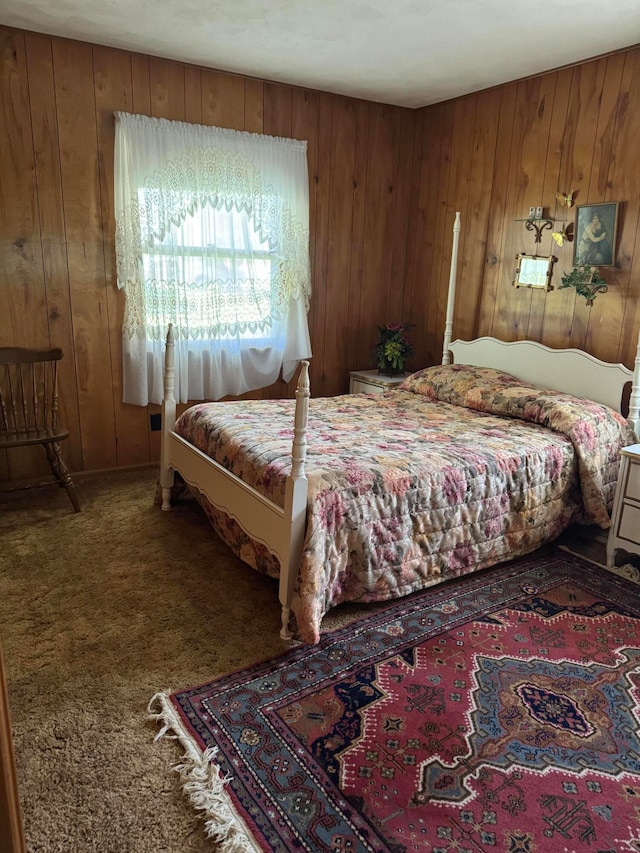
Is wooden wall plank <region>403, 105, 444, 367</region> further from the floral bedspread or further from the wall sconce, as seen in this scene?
the floral bedspread

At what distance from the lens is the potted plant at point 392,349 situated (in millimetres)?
4480

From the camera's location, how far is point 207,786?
5.50 feet

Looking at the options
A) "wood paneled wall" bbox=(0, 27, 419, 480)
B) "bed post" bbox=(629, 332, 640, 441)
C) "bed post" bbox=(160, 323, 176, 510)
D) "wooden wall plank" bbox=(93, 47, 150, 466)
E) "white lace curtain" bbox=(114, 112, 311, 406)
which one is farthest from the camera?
"white lace curtain" bbox=(114, 112, 311, 406)

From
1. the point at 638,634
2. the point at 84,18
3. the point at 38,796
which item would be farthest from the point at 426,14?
the point at 38,796

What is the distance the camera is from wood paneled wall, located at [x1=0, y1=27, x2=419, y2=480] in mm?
3443

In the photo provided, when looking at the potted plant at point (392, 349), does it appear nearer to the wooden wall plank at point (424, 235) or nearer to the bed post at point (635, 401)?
the wooden wall plank at point (424, 235)

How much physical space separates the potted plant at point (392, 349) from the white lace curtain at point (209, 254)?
0.58 metres

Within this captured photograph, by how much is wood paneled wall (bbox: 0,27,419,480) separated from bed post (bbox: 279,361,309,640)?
6.89 feet

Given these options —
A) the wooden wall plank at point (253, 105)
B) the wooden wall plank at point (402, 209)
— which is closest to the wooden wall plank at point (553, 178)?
the wooden wall plank at point (402, 209)

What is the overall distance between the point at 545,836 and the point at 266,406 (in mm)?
2383

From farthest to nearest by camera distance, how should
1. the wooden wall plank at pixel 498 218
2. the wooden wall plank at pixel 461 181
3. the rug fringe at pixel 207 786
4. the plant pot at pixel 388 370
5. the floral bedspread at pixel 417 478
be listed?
the plant pot at pixel 388 370 < the wooden wall plank at pixel 461 181 < the wooden wall plank at pixel 498 218 < the floral bedspread at pixel 417 478 < the rug fringe at pixel 207 786

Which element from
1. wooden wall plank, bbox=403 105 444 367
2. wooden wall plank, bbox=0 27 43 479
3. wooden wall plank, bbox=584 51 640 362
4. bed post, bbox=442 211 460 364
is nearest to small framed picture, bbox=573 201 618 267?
wooden wall plank, bbox=584 51 640 362

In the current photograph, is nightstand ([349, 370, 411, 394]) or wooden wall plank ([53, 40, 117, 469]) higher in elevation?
wooden wall plank ([53, 40, 117, 469])

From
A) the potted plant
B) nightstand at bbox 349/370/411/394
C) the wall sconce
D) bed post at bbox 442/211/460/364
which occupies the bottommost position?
nightstand at bbox 349/370/411/394
